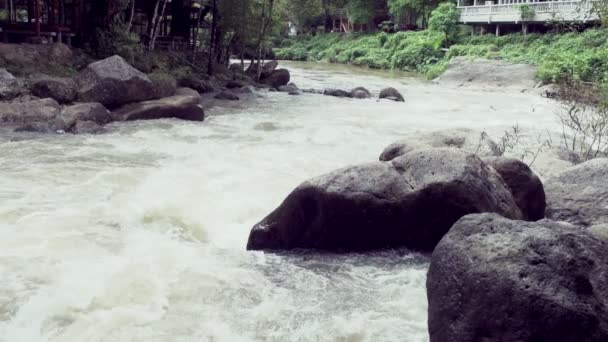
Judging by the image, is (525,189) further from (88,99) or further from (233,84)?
(233,84)

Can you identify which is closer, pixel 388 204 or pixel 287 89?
pixel 388 204

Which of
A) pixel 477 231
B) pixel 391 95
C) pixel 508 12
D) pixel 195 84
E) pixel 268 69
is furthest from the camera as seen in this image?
pixel 508 12

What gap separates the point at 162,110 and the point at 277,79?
39.6ft

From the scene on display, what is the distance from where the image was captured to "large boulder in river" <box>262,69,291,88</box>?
27812 millimetres

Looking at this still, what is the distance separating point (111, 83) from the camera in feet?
52.3

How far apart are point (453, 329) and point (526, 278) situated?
624 millimetres

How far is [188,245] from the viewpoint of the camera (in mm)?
7133

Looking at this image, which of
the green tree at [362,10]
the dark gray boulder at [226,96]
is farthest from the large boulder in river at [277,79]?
the green tree at [362,10]

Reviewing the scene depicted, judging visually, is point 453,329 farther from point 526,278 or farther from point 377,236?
point 377,236

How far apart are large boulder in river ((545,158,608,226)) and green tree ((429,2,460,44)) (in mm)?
38104

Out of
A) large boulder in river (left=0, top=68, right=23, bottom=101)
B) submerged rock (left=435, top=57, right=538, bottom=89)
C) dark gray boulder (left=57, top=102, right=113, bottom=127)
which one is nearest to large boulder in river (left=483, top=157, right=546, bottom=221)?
dark gray boulder (left=57, top=102, right=113, bottom=127)

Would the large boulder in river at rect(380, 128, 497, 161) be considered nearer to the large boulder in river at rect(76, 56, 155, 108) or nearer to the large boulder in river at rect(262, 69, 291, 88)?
the large boulder in river at rect(76, 56, 155, 108)

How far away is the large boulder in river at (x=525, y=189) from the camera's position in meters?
7.45

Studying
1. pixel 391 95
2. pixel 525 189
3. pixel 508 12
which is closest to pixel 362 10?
pixel 508 12
